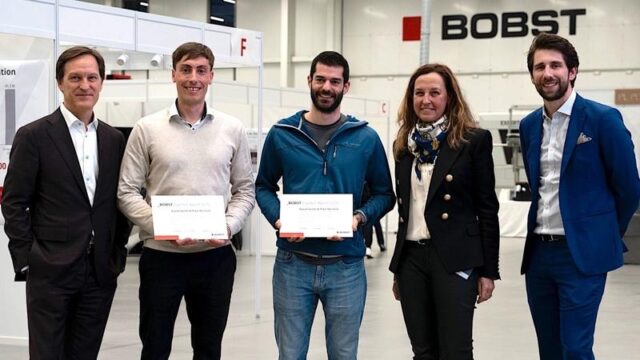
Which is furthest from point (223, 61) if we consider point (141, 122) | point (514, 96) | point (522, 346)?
point (514, 96)

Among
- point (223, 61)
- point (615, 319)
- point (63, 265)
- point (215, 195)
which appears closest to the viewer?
point (63, 265)

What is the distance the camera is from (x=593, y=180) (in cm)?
394

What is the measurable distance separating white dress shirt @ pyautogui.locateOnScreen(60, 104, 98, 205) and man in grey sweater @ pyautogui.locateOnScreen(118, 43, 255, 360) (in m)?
0.13

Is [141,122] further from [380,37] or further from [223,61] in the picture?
[380,37]

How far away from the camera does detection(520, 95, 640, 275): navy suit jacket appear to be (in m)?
3.92

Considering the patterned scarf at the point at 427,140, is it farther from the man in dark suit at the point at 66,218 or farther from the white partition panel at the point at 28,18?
the white partition panel at the point at 28,18

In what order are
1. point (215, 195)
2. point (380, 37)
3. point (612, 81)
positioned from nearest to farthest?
point (215, 195)
point (612, 81)
point (380, 37)

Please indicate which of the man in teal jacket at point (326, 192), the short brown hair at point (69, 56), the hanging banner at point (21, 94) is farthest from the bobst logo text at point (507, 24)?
the short brown hair at point (69, 56)

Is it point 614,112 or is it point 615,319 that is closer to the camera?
point 614,112

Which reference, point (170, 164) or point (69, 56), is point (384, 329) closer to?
point (170, 164)

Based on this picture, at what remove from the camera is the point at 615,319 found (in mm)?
8734

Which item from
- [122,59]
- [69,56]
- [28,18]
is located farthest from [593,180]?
[122,59]

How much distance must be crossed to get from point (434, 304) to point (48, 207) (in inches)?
62.4

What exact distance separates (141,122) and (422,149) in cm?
→ 116
